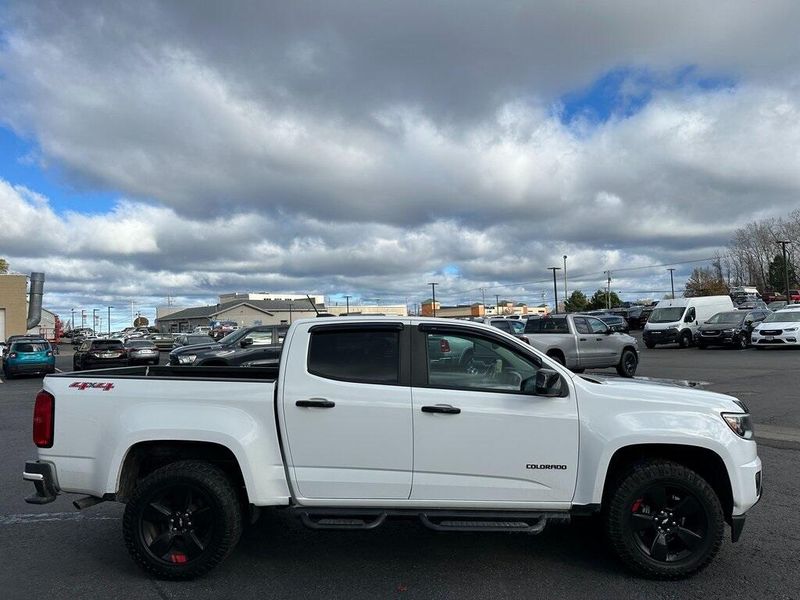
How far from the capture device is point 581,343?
1705 centimetres

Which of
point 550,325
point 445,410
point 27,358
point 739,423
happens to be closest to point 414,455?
point 445,410

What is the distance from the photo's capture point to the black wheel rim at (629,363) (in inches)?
701

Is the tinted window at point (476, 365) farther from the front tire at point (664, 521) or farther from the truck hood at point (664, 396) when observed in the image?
the front tire at point (664, 521)

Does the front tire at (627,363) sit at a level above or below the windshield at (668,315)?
below

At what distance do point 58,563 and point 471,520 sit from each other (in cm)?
315

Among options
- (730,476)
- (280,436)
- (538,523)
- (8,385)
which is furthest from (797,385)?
(8,385)

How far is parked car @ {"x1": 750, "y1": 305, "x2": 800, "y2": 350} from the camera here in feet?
79.8

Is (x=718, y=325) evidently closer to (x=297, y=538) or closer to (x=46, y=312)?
(x=297, y=538)

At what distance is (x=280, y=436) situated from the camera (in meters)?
4.32

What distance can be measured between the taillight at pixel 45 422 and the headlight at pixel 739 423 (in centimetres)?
482

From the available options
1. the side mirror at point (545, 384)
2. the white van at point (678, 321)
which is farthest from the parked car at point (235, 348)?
the white van at point (678, 321)

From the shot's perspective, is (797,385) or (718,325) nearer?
(797,385)

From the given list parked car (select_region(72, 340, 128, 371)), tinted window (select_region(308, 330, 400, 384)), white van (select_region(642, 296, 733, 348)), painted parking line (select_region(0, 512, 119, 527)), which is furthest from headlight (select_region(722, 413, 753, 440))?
white van (select_region(642, 296, 733, 348))

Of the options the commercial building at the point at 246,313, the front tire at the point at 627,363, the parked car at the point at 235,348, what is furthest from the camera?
the commercial building at the point at 246,313
